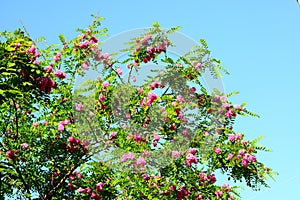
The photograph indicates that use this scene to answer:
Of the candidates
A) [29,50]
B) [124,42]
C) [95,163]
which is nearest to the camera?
[124,42]

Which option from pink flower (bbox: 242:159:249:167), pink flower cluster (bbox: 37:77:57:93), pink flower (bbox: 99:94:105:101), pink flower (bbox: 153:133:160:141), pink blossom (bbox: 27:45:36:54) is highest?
pink blossom (bbox: 27:45:36:54)

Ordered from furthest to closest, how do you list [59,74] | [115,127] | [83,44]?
[83,44] → [59,74] → [115,127]

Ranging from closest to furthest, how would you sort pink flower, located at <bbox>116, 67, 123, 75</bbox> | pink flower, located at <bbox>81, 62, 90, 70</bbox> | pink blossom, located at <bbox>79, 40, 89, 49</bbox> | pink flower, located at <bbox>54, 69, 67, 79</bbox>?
pink flower, located at <bbox>116, 67, 123, 75</bbox> → pink flower, located at <bbox>81, 62, 90, 70</bbox> → pink flower, located at <bbox>54, 69, 67, 79</bbox> → pink blossom, located at <bbox>79, 40, 89, 49</bbox>

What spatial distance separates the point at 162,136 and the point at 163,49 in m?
1.46

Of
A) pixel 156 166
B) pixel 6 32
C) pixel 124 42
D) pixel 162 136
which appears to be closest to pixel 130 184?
pixel 156 166

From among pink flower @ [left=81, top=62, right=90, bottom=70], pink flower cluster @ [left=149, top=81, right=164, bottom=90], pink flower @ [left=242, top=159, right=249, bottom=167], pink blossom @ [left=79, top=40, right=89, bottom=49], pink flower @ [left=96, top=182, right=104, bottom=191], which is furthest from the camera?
pink flower @ [left=242, top=159, right=249, bottom=167]

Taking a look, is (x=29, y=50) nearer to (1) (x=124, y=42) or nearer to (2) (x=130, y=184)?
(1) (x=124, y=42)

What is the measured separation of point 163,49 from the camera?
23.5 ft

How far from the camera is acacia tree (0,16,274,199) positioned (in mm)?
6762

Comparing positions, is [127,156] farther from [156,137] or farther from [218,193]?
[218,193]

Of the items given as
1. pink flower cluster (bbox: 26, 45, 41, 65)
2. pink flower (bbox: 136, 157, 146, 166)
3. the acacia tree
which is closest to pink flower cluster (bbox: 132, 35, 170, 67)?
the acacia tree

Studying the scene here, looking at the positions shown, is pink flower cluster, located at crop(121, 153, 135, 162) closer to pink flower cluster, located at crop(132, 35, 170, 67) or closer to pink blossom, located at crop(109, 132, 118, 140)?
pink blossom, located at crop(109, 132, 118, 140)

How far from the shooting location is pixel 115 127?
6621 mm

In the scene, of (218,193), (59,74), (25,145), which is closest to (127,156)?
(59,74)
